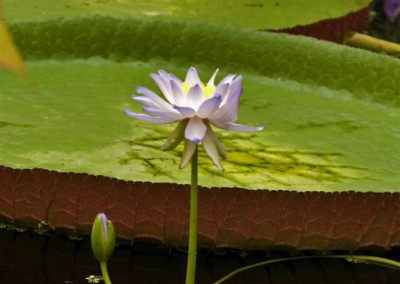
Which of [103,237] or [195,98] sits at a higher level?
[195,98]

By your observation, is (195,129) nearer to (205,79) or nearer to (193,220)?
(193,220)

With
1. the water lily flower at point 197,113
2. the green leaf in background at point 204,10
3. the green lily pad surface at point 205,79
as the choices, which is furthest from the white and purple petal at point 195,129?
the green leaf in background at point 204,10

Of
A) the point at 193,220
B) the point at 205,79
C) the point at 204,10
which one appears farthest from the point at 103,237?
the point at 204,10

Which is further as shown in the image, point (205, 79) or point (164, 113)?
point (205, 79)

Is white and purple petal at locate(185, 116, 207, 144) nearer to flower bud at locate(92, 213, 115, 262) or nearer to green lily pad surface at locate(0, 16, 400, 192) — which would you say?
flower bud at locate(92, 213, 115, 262)

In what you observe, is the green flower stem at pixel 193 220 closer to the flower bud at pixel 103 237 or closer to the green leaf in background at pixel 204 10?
the flower bud at pixel 103 237

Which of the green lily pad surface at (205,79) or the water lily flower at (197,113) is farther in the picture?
the green lily pad surface at (205,79)

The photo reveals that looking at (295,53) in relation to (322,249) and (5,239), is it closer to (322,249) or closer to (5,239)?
(322,249)
